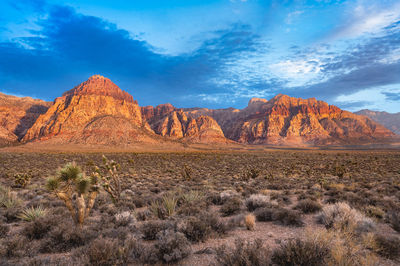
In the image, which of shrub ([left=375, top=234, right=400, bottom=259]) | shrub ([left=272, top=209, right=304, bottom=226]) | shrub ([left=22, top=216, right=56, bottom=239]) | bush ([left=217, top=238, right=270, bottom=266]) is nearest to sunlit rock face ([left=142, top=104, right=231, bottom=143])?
shrub ([left=272, top=209, right=304, bottom=226])

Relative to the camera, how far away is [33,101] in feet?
561

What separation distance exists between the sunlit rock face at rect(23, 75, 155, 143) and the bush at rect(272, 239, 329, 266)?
104 meters

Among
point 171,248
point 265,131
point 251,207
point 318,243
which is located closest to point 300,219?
point 251,207

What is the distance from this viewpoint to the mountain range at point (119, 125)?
351 feet

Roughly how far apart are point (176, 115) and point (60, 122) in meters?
94.6

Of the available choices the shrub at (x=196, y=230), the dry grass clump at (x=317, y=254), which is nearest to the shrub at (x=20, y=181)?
the shrub at (x=196, y=230)

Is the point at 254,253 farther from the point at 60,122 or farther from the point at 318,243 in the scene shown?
the point at 60,122

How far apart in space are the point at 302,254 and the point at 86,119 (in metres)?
129

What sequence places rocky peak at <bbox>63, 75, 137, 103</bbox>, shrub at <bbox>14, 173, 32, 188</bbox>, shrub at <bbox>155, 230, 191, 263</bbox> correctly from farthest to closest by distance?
rocky peak at <bbox>63, 75, 137, 103</bbox> < shrub at <bbox>14, 173, 32, 188</bbox> < shrub at <bbox>155, 230, 191, 263</bbox>

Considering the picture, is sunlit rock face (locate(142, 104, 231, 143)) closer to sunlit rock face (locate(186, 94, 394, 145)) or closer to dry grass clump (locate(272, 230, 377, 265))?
sunlit rock face (locate(186, 94, 394, 145))

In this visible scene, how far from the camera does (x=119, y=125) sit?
365ft

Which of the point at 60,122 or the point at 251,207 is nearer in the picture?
the point at 251,207

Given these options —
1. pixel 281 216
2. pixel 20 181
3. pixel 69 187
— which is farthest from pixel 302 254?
pixel 20 181

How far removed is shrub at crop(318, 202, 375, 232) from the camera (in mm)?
5686
